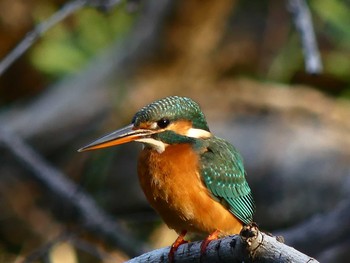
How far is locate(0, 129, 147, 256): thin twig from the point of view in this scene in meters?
5.98

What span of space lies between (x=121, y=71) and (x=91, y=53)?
66 centimetres

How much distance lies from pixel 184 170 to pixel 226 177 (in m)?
0.18

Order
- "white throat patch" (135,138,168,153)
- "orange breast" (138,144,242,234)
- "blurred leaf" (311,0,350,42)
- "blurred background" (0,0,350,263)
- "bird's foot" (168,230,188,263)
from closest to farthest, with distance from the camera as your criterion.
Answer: "bird's foot" (168,230,188,263), "orange breast" (138,144,242,234), "white throat patch" (135,138,168,153), "blurred background" (0,0,350,263), "blurred leaf" (311,0,350,42)

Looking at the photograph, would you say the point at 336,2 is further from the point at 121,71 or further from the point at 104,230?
the point at 104,230

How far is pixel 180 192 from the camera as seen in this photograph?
3.70 m

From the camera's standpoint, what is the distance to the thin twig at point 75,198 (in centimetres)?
598

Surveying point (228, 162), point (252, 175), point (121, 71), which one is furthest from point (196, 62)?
point (228, 162)

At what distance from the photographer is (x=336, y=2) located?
7.05 m

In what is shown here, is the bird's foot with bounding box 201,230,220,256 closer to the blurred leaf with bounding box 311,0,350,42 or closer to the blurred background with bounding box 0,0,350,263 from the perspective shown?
the blurred background with bounding box 0,0,350,263

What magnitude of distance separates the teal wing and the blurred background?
224cm

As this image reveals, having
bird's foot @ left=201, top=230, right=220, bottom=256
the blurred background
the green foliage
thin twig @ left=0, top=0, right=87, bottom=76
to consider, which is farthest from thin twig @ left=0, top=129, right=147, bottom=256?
bird's foot @ left=201, top=230, right=220, bottom=256

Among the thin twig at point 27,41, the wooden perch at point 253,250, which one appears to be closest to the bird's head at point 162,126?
the wooden perch at point 253,250

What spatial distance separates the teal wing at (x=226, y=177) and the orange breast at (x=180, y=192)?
3 centimetres

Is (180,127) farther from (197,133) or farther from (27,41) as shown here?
(27,41)
